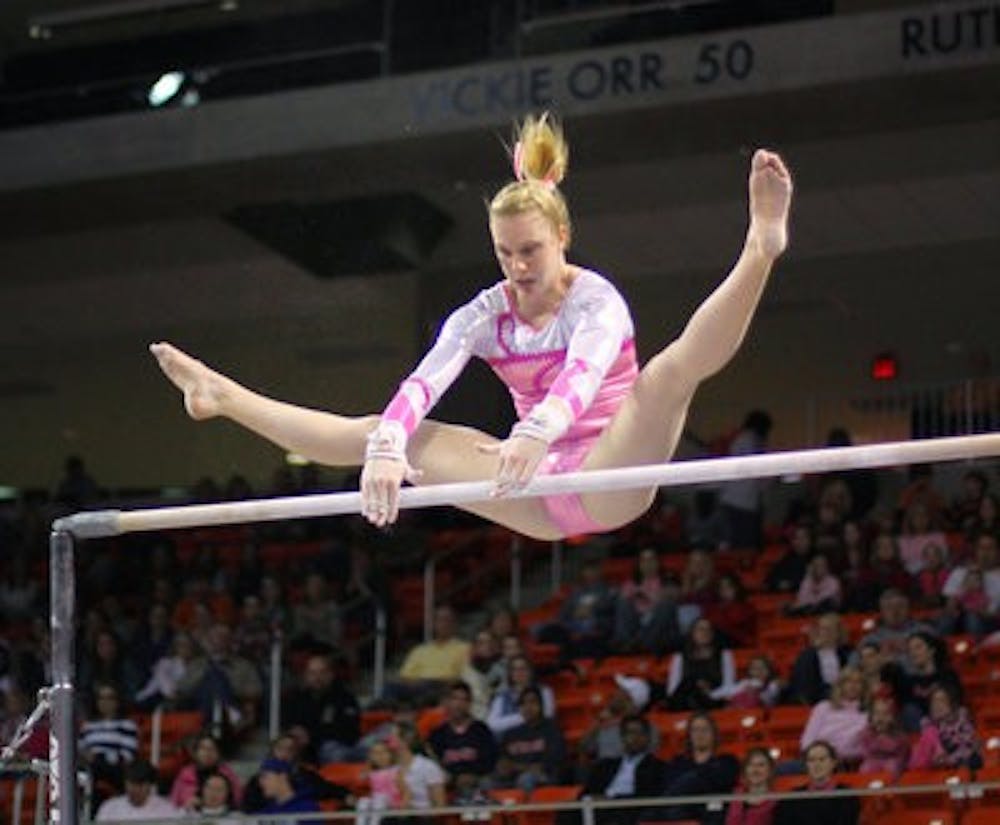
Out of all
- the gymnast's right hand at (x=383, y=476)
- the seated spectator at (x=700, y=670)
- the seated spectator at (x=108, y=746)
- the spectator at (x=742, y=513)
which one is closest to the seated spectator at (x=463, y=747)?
the seated spectator at (x=700, y=670)

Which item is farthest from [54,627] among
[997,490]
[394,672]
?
[997,490]

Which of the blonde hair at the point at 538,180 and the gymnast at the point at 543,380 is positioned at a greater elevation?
the blonde hair at the point at 538,180

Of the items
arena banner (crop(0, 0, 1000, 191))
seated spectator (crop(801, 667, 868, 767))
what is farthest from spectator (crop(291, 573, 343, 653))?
seated spectator (crop(801, 667, 868, 767))

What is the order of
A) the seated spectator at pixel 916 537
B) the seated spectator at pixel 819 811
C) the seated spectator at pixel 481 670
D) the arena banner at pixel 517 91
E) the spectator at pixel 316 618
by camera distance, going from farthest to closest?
1. the spectator at pixel 316 618
2. the arena banner at pixel 517 91
3. the seated spectator at pixel 916 537
4. the seated spectator at pixel 481 670
5. the seated spectator at pixel 819 811

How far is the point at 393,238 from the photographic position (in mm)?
13047

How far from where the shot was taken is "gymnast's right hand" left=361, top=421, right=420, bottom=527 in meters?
5.27

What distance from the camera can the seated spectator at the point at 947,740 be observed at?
9133 mm

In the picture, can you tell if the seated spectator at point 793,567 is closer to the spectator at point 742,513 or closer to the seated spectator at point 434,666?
the spectator at point 742,513

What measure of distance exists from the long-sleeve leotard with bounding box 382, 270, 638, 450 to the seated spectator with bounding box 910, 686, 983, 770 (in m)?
3.82

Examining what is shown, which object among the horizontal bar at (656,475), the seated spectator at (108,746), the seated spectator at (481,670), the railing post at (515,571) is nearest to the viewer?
the horizontal bar at (656,475)

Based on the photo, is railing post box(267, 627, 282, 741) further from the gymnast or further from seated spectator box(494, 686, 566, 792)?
the gymnast

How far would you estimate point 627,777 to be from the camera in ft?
31.7

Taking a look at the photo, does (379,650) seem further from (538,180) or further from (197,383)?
(538,180)

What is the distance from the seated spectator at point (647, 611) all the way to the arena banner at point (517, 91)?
8.98 feet
